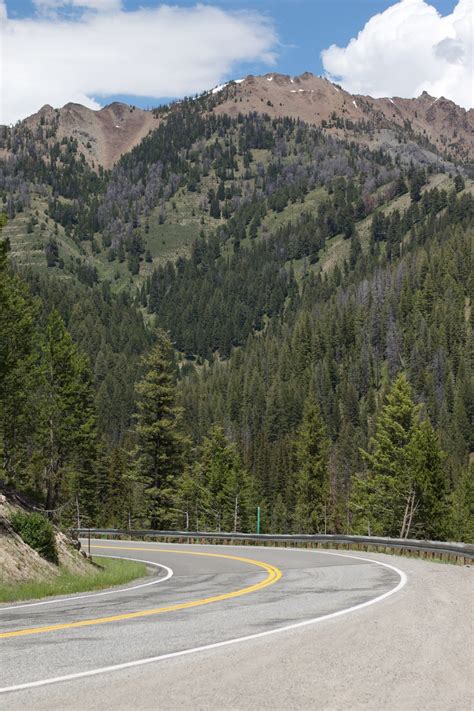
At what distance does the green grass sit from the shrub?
0.73 meters

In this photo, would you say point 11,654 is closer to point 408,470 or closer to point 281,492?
point 408,470

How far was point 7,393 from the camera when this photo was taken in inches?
1746

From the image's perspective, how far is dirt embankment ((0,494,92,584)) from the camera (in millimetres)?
16531

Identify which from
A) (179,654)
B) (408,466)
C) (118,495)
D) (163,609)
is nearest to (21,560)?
(163,609)

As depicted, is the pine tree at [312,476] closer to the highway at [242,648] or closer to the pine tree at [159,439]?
the pine tree at [159,439]

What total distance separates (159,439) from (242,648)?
131 feet

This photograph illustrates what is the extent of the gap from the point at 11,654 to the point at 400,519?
161 feet

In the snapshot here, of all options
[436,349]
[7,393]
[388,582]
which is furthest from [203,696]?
[436,349]

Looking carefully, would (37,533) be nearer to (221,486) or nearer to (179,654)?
(179,654)

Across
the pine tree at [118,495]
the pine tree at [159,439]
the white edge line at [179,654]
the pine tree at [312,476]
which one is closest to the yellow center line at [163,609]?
the white edge line at [179,654]

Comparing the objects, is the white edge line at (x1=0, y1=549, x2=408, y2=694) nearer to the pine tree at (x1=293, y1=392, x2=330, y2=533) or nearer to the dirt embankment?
the dirt embankment

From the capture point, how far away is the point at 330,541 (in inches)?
1401

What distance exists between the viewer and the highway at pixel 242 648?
645cm

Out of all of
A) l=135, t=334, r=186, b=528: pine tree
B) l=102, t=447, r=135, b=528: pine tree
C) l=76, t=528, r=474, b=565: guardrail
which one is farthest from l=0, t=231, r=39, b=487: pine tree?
l=102, t=447, r=135, b=528: pine tree
